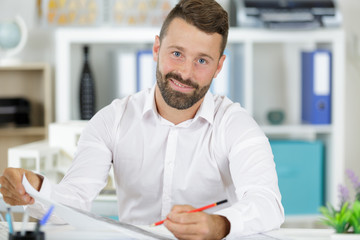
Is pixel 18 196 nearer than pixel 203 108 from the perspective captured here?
Yes

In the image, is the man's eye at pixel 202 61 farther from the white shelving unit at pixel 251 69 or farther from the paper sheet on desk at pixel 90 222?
the white shelving unit at pixel 251 69

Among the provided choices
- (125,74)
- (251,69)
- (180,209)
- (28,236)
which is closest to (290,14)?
(251,69)

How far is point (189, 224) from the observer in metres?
1.11

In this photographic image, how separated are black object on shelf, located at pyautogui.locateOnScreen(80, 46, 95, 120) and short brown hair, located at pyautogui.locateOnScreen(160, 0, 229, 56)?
155cm

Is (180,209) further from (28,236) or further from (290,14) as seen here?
(290,14)

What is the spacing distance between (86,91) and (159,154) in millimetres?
1467

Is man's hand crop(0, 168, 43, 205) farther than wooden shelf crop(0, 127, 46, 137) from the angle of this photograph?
No

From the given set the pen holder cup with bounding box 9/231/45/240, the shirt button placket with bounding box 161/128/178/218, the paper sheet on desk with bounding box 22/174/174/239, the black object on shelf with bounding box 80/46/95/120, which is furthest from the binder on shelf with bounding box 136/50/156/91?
the pen holder cup with bounding box 9/231/45/240

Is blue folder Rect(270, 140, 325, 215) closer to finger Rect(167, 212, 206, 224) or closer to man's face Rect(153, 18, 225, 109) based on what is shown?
man's face Rect(153, 18, 225, 109)

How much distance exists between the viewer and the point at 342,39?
2980 mm

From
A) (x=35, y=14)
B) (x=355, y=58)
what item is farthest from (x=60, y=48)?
(x=355, y=58)

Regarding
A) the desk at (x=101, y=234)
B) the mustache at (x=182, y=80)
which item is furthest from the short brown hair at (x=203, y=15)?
the desk at (x=101, y=234)

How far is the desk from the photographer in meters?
1.15

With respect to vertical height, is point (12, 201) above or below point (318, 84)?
below
